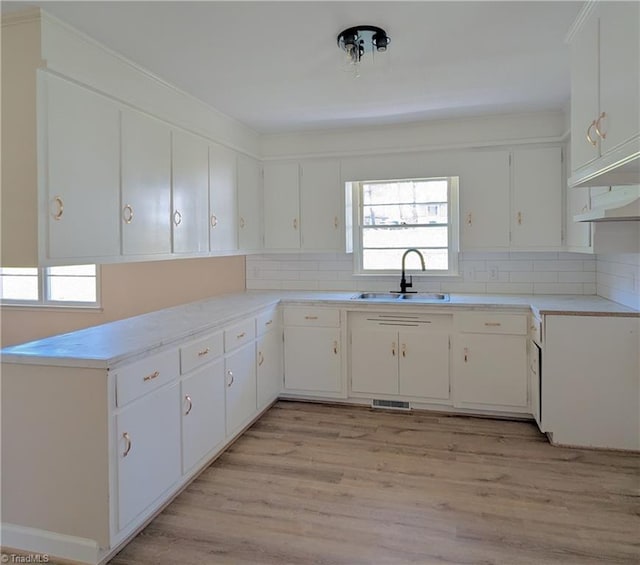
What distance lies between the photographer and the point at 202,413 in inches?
111

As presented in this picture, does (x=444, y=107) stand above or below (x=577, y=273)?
above

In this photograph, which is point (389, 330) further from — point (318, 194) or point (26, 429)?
point (26, 429)

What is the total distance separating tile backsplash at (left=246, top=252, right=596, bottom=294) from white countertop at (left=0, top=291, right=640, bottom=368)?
17 centimetres

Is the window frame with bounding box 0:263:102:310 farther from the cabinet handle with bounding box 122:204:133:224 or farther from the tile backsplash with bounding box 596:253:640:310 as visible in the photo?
the tile backsplash with bounding box 596:253:640:310

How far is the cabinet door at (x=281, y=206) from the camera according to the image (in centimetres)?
443

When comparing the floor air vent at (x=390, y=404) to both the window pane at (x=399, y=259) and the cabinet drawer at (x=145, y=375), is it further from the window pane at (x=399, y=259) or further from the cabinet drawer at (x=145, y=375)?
the cabinet drawer at (x=145, y=375)

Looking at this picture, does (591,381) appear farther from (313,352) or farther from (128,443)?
(128,443)

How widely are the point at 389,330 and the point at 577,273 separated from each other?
1.68 metres

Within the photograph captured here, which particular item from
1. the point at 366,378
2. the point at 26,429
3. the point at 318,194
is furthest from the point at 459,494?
the point at 318,194

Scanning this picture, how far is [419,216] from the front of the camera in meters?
4.34

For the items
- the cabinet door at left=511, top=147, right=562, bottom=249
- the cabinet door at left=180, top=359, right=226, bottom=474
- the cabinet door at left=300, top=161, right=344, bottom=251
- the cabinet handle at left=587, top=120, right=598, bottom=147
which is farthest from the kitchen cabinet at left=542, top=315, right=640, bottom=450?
the cabinet door at left=180, top=359, right=226, bottom=474

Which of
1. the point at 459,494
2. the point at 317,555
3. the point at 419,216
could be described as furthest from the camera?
the point at 419,216

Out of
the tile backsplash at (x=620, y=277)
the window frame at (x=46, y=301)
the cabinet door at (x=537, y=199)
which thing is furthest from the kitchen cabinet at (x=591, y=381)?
the window frame at (x=46, y=301)

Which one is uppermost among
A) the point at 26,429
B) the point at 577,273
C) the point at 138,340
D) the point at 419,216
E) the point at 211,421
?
the point at 419,216
